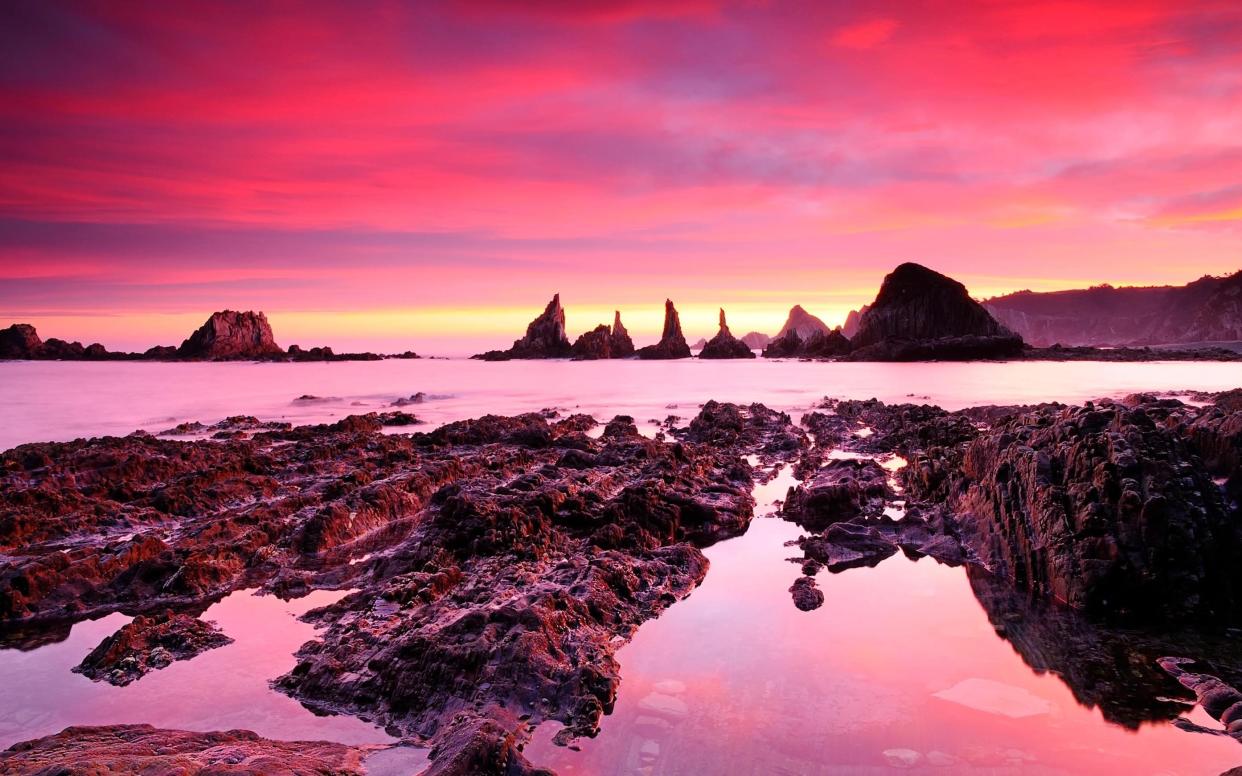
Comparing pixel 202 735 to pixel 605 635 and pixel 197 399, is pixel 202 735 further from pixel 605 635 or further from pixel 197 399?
pixel 197 399

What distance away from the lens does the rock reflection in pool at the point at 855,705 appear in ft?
17.6

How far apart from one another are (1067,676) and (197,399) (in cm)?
5260

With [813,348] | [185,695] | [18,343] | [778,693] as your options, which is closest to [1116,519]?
[778,693]

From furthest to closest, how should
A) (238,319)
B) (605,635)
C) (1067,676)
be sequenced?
(238,319) < (605,635) < (1067,676)

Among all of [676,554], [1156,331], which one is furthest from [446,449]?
[1156,331]

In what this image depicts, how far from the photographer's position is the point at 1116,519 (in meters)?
8.80

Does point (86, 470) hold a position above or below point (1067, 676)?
above

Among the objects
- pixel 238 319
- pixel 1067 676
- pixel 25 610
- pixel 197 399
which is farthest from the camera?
pixel 238 319

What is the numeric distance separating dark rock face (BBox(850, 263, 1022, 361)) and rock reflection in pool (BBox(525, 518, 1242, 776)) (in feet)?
338

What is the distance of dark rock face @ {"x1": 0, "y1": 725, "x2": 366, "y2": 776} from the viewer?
4367 mm

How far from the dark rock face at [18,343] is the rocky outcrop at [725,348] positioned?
430 feet

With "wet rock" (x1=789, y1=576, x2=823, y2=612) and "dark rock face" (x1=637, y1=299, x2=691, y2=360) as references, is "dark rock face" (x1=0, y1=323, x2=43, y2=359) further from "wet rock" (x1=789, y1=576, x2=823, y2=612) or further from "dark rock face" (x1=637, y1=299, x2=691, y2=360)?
"wet rock" (x1=789, y1=576, x2=823, y2=612)

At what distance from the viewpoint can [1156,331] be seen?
583 feet

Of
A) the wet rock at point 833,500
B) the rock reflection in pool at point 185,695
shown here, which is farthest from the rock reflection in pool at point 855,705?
the wet rock at point 833,500
